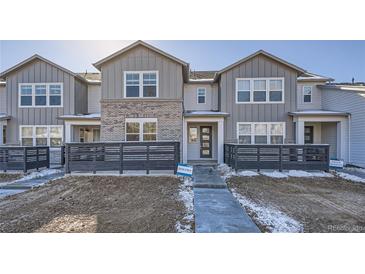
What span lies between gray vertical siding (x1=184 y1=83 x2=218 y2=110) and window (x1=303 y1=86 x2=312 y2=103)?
6.14 meters

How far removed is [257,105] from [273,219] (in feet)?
31.2

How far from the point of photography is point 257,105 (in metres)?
13.3

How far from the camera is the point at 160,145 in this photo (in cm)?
966

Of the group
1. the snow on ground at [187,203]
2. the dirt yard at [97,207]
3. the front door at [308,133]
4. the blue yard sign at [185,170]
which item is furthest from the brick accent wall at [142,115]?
the front door at [308,133]

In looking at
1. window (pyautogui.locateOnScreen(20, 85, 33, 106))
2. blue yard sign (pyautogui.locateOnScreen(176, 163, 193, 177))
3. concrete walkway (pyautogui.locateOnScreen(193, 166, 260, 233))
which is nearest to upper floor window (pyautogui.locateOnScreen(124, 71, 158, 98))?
blue yard sign (pyautogui.locateOnScreen(176, 163, 193, 177))

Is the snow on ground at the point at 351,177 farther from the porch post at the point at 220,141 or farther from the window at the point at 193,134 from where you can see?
the window at the point at 193,134

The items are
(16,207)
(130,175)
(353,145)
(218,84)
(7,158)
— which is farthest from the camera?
Answer: (218,84)

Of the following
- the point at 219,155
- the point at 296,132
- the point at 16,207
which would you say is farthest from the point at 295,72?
the point at 16,207

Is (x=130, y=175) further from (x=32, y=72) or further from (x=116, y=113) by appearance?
(x=32, y=72)

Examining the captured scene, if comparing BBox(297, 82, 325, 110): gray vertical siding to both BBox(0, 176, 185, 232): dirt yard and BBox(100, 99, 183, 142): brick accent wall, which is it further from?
BBox(0, 176, 185, 232): dirt yard

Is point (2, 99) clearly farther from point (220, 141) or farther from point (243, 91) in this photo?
point (243, 91)

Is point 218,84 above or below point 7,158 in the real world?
above

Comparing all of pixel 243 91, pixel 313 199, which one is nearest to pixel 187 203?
pixel 313 199

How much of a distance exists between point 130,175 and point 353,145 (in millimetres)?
12609
